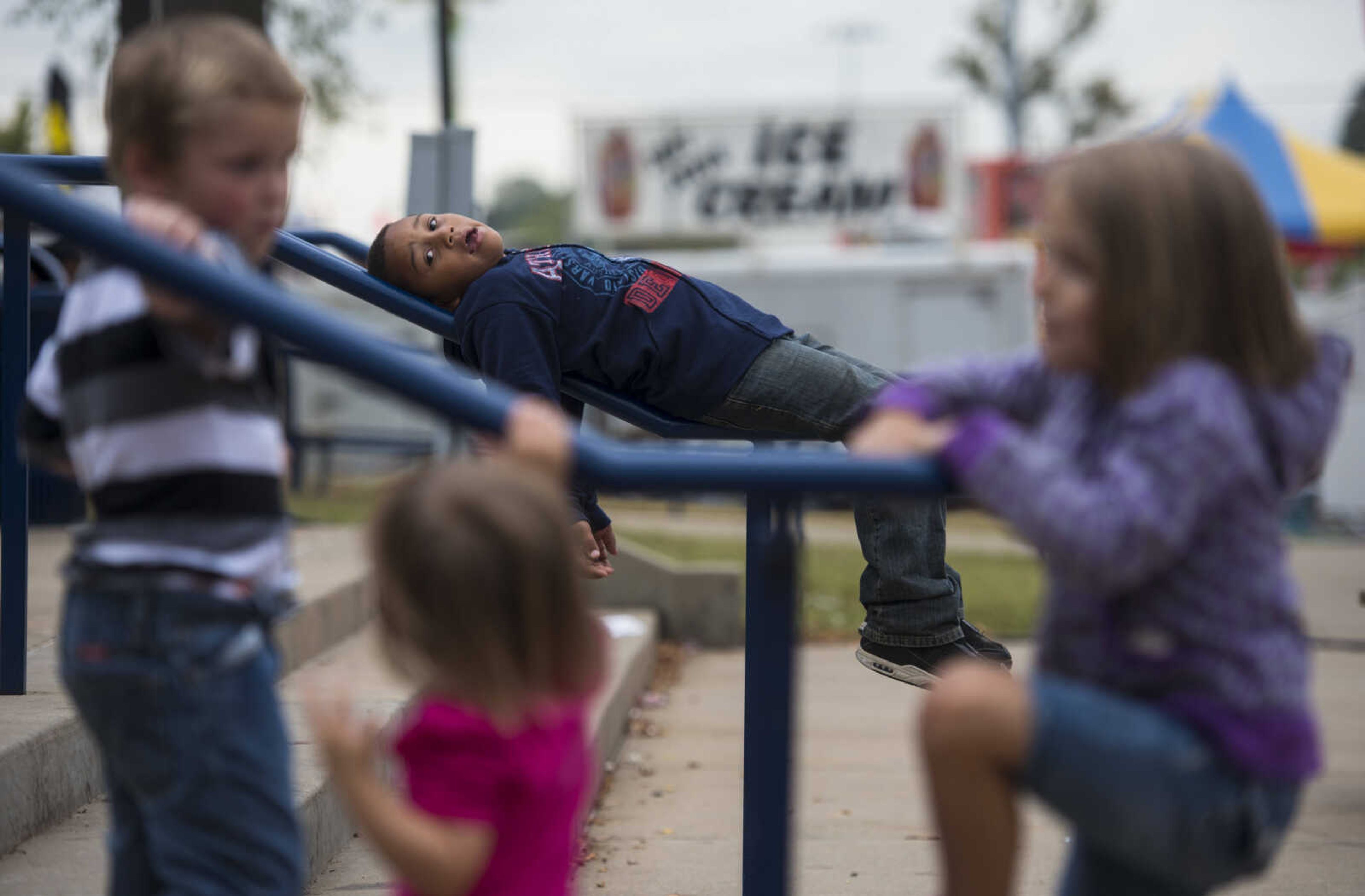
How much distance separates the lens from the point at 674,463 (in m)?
1.57

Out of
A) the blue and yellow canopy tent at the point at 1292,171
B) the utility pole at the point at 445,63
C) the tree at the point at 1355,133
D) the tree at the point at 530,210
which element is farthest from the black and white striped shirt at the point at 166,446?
the tree at the point at 1355,133

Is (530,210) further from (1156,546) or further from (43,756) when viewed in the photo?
(1156,546)

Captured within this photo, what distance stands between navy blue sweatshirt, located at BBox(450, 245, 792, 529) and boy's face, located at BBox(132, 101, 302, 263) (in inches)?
46.6

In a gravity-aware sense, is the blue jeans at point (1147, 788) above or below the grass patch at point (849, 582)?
above

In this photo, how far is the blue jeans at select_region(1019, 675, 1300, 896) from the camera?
140cm

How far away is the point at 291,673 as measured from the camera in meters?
3.97

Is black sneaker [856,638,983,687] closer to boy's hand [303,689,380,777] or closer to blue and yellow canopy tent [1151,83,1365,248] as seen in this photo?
boy's hand [303,689,380,777]

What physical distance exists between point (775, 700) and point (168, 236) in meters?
0.82

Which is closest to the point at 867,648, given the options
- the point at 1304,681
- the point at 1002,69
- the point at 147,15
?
the point at 1304,681

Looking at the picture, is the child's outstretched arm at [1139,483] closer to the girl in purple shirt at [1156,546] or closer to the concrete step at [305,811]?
the girl in purple shirt at [1156,546]

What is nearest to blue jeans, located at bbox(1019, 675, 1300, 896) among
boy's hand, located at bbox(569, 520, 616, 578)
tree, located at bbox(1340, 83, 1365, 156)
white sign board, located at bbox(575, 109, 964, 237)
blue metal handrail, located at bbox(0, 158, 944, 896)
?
blue metal handrail, located at bbox(0, 158, 944, 896)

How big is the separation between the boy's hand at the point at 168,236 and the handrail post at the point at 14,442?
1324mm

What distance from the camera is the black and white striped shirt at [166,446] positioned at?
5.04 ft

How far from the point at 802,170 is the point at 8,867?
15.6m
